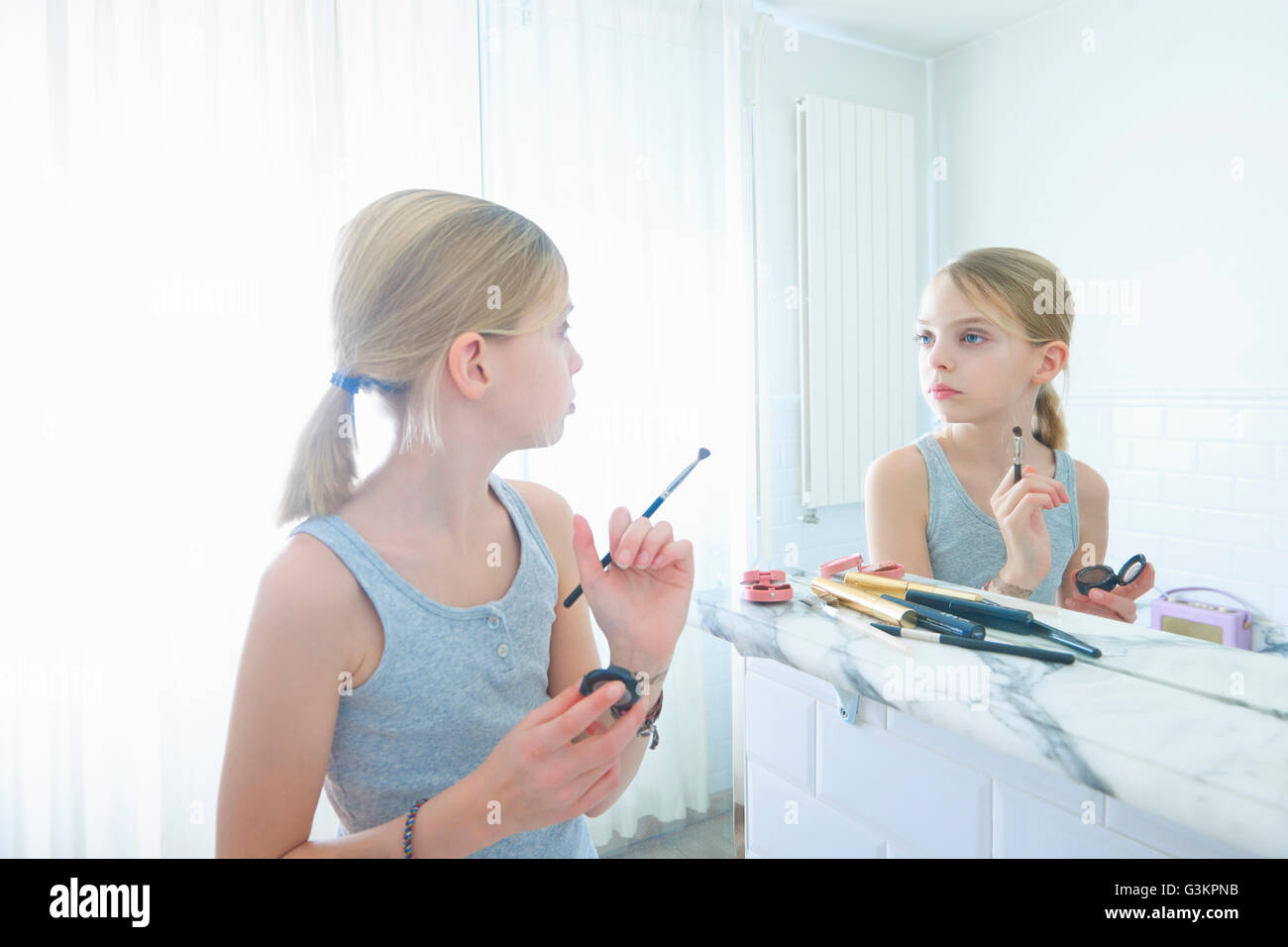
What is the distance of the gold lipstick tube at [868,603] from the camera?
751mm

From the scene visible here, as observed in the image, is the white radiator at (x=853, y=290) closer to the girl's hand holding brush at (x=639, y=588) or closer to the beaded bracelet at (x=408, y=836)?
the girl's hand holding brush at (x=639, y=588)

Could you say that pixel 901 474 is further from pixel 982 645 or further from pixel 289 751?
pixel 289 751

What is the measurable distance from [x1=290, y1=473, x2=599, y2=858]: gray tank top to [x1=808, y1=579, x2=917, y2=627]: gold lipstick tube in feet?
1.13

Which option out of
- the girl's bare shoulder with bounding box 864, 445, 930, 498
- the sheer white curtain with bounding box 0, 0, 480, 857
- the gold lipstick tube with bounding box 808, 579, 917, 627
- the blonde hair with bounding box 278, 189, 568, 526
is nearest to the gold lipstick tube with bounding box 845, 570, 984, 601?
the gold lipstick tube with bounding box 808, 579, 917, 627

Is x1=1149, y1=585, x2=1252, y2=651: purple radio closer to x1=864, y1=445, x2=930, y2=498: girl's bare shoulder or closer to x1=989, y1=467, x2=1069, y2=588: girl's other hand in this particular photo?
x1=989, y1=467, x2=1069, y2=588: girl's other hand

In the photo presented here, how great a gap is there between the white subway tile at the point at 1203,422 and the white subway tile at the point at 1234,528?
0.07 m

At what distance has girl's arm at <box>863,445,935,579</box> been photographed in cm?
88

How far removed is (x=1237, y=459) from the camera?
2.06 ft

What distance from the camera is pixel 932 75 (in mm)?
896

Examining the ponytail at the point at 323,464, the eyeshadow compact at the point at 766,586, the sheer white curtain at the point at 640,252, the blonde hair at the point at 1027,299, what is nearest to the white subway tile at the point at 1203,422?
the blonde hair at the point at 1027,299

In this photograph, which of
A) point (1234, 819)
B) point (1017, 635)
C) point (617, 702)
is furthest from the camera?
point (1017, 635)

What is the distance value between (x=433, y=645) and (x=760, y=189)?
1522mm
